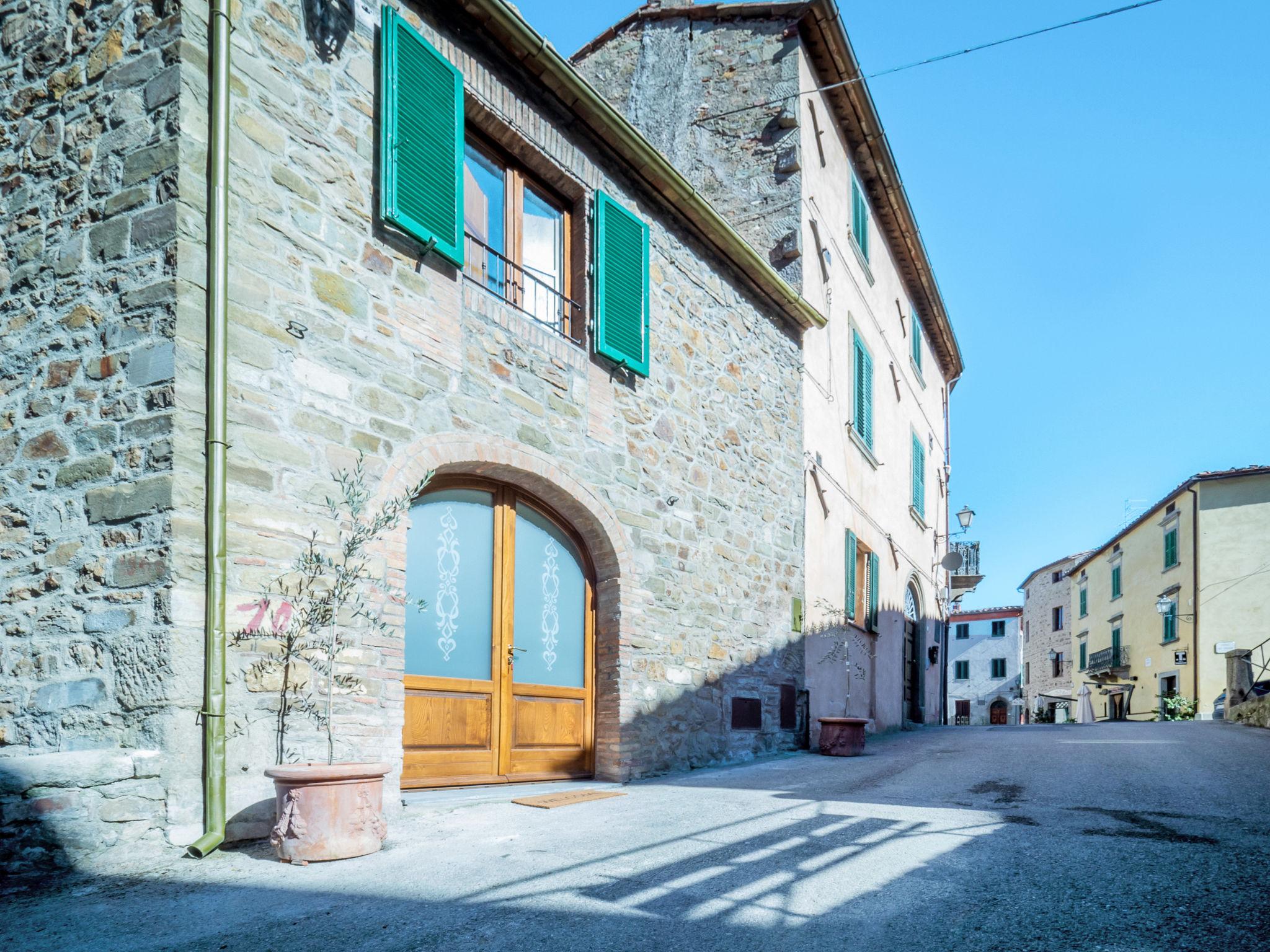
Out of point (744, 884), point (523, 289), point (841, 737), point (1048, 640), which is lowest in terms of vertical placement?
point (1048, 640)

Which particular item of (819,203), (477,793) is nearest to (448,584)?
(477,793)

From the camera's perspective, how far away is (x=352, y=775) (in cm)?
411

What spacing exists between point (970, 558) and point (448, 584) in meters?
19.7

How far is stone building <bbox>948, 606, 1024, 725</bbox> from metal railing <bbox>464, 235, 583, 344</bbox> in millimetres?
42158

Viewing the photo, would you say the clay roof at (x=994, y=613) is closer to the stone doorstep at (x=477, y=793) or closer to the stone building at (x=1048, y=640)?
the stone building at (x=1048, y=640)

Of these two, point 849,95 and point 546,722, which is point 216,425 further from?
point 849,95

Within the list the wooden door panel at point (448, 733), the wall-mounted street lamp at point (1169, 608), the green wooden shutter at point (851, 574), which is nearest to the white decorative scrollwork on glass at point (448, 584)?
the wooden door panel at point (448, 733)

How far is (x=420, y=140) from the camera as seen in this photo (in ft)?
18.5

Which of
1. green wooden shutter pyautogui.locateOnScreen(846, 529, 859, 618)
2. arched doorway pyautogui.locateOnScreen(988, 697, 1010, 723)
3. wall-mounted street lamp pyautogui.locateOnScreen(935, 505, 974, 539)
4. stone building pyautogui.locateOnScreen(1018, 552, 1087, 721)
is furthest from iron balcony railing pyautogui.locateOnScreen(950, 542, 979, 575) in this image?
arched doorway pyautogui.locateOnScreen(988, 697, 1010, 723)

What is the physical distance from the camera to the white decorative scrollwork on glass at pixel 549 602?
6770mm

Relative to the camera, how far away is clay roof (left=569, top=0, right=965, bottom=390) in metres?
11.4

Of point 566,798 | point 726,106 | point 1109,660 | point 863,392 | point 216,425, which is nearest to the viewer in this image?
point 216,425

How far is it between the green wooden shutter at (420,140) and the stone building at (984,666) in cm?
4372

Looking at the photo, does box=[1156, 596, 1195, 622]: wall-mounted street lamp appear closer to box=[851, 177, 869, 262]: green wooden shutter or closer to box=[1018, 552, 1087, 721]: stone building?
box=[1018, 552, 1087, 721]: stone building
